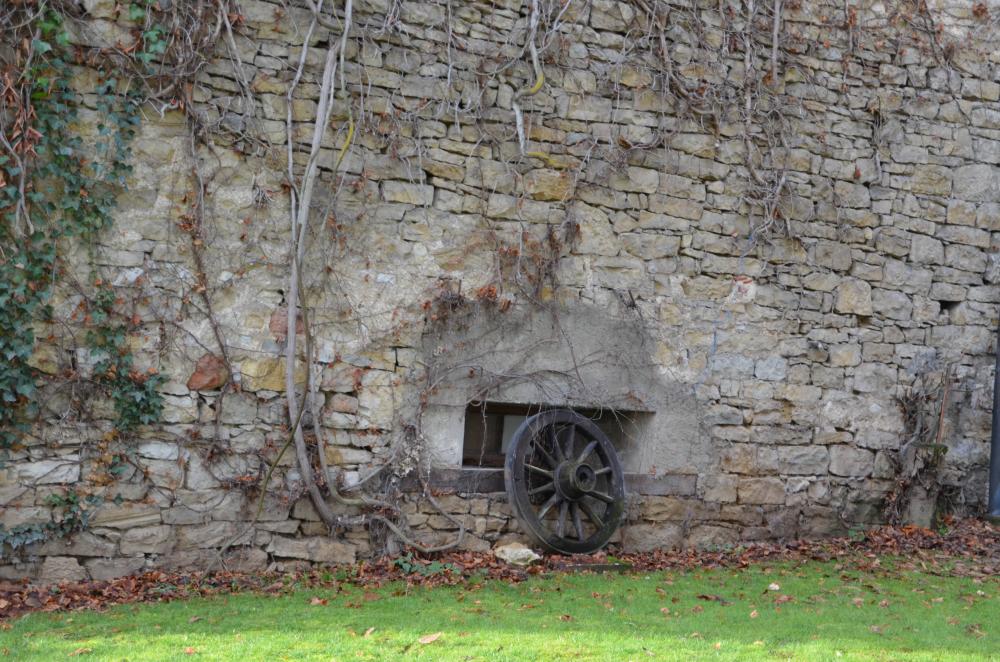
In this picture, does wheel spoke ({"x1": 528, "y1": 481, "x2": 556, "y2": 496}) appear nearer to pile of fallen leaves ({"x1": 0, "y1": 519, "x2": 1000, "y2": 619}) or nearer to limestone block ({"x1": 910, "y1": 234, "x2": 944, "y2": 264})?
pile of fallen leaves ({"x1": 0, "y1": 519, "x2": 1000, "y2": 619})

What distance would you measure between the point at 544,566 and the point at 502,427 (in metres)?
1.12

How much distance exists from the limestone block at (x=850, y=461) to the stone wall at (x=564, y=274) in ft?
0.06

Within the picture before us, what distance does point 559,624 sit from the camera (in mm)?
4598

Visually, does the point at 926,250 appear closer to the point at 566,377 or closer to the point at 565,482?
the point at 566,377

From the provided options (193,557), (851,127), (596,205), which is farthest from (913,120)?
(193,557)

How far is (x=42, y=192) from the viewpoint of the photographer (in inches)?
207

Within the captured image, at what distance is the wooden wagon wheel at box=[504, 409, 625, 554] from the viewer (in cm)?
604

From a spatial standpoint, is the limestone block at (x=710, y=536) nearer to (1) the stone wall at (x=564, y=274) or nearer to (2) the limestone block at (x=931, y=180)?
(1) the stone wall at (x=564, y=274)

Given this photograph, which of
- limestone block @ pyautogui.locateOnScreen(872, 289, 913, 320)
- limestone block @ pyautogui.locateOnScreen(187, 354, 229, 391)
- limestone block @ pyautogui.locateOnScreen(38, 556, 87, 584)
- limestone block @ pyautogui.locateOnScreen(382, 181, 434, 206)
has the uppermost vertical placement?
limestone block @ pyautogui.locateOnScreen(382, 181, 434, 206)

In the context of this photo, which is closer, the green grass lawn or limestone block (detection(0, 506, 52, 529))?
the green grass lawn

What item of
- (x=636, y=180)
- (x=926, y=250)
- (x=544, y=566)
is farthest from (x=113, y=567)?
(x=926, y=250)

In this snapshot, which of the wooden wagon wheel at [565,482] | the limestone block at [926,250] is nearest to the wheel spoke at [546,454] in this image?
the wooden wagon wheel at [565,482]

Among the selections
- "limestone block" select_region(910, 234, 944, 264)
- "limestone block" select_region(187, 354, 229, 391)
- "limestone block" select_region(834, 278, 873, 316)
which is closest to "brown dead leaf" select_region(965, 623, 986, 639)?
"limestone block" select_region(834, 278, 873, 316)

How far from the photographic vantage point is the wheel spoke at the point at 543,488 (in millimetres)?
6092
